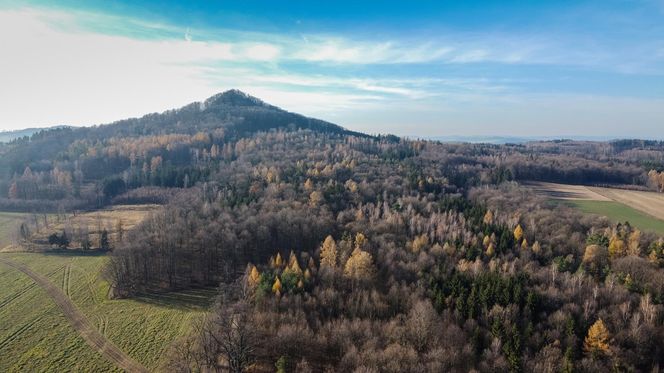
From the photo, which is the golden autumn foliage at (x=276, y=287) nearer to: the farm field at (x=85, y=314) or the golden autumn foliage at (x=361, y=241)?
the farm field at (x=85, y=314)

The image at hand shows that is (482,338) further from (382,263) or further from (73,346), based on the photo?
(73,346)

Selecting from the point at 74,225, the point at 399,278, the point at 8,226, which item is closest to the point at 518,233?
the point at 399,278

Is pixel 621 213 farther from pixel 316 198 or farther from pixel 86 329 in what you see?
pixel 86 329

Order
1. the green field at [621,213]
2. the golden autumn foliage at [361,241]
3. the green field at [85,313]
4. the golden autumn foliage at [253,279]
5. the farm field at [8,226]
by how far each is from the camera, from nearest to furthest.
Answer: the green field at [85,313]
the golden autumn foliage at [253,279]
the golden autumn foliage at [361,241]
the green field at [621,213]
the farm field at [8,226]

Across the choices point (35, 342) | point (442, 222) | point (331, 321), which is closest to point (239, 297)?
point (331, 321)

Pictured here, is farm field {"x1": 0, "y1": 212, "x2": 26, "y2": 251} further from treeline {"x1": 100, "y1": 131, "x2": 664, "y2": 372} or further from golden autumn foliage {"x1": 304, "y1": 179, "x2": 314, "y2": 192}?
golden autumn foliage {"x1": 304, "y1": 179, "x2": 314, "y2": 192}

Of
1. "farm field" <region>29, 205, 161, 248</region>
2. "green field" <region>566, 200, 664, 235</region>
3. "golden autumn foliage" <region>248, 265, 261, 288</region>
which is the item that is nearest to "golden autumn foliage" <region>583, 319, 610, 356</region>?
"golden autumn foliage" <region>248, 265, 261, 288</region>

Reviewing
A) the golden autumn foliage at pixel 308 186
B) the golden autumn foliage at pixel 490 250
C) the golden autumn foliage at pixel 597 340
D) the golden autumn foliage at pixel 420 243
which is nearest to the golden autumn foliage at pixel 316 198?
the golden autumn foliage at pixel 308 186
